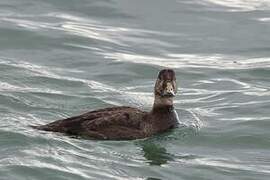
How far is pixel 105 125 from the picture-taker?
14.8m

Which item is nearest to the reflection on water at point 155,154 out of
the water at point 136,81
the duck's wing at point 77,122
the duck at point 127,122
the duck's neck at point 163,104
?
the water at point 136,81

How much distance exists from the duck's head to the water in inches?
20.2

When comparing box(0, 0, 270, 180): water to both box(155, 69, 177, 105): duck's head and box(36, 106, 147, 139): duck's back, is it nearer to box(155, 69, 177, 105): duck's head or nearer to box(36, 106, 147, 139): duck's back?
box(36, 106, 147, 139): duck's back

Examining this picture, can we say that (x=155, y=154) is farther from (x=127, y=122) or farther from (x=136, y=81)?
(x=136, y=81)

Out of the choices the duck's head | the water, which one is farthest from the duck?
the water

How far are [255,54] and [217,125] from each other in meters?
5.47

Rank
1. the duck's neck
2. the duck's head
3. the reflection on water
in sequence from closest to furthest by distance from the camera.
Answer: the reflection on water < the duck's head < the duck's neck

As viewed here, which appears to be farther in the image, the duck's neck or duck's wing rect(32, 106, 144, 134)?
the duck's neck

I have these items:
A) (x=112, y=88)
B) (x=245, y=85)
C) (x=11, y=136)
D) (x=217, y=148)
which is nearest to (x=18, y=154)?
(x=11, y=136)

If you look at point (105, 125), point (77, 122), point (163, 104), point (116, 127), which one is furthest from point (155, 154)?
point (163, 104)

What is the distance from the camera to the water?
1375 centimetres

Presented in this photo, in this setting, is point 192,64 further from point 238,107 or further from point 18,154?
point 18,154

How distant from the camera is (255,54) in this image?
2156 cm

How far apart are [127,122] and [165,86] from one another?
2.73 feet
